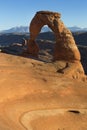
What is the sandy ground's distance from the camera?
68.3ft

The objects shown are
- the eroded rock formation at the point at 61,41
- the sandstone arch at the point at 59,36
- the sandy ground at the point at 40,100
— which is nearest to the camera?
the sandy ground at the point at 40,100

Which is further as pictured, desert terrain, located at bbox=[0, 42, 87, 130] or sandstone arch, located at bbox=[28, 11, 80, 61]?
sandstone arch, located at bbox=[28, 11, 80, 61]

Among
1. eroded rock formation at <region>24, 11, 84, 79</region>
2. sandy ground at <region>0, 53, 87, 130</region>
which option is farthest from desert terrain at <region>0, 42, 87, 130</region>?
eroded rock formation at <region>24, 11, 84, 79</region>

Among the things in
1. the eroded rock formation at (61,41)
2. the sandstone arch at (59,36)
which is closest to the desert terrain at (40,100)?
the eroded rock formation at (61,41)

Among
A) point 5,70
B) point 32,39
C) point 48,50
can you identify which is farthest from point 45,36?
point 5,70

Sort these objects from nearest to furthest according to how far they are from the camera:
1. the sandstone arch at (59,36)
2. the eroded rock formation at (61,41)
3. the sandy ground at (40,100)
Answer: the sandy ground at (40,100)
the eroded rock formation at (61,41)
the sandstone arch at (59,36)

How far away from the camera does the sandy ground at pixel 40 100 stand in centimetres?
2083

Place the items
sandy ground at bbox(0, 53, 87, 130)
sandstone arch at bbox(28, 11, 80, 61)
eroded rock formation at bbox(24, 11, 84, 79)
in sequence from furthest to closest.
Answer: sandstone arch at bbox(28, 11, 80, 61) < eroded rock formation at bbox(24, 11, 84, 79) < sandy ground at bbox(0, 53, 87, 130)

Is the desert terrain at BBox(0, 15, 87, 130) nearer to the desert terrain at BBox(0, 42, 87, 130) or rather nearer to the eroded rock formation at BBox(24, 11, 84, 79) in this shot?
the desert terrain at BBox(0, 42, 87, 130)

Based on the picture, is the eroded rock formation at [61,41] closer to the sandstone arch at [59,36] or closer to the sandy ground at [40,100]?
the sandstone arch at [59,36]

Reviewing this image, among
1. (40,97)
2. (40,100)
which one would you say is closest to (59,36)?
(40,97)

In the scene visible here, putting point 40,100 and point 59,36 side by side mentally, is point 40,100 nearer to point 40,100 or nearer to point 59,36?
point 40,100

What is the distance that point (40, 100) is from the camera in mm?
24344

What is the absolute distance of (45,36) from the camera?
484 ft
